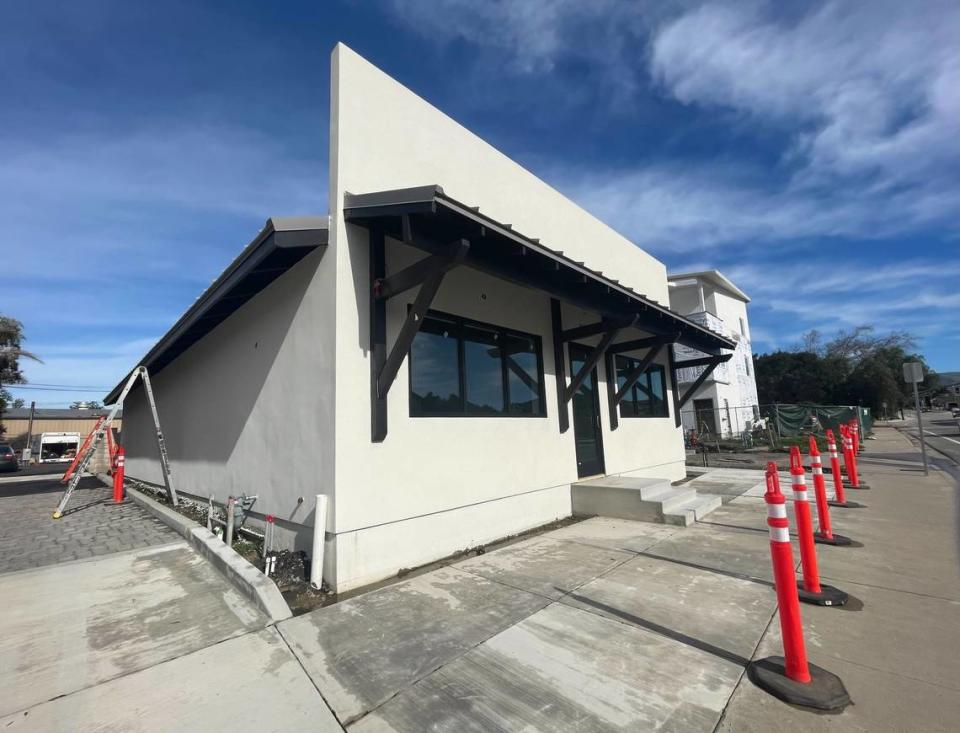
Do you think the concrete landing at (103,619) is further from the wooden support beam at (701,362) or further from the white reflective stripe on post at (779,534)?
the wooden support beam at (701,362)

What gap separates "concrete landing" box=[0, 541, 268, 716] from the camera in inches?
109

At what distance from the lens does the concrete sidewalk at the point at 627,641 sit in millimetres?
2330

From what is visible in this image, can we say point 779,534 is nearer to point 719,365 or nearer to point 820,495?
point 820,495

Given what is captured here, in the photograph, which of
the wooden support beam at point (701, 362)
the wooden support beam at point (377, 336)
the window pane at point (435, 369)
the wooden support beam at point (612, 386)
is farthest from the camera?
the wooden support beam at point (701, 362)

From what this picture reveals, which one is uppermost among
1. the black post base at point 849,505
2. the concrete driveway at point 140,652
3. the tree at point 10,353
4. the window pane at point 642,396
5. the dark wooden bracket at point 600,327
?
the tree at point 10,353

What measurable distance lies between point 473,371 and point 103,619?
14.2ft

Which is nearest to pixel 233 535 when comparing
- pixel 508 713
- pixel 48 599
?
pixel 48 599

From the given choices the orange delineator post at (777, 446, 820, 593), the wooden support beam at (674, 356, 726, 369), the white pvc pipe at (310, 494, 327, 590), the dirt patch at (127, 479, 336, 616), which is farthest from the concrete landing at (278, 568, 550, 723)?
the wooden support beam at (674, 356, 726, 369)

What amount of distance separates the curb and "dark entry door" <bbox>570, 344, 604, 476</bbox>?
5228mm

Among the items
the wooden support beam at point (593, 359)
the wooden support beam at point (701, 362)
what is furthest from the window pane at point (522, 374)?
the wooden support beam at point (701, 362)

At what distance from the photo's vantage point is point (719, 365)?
22828 millimetres

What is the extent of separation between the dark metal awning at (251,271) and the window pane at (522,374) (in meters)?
3.17

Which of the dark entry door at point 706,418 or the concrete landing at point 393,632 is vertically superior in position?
the dark entry door at point 706,418

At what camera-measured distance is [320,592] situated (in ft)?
13.7
